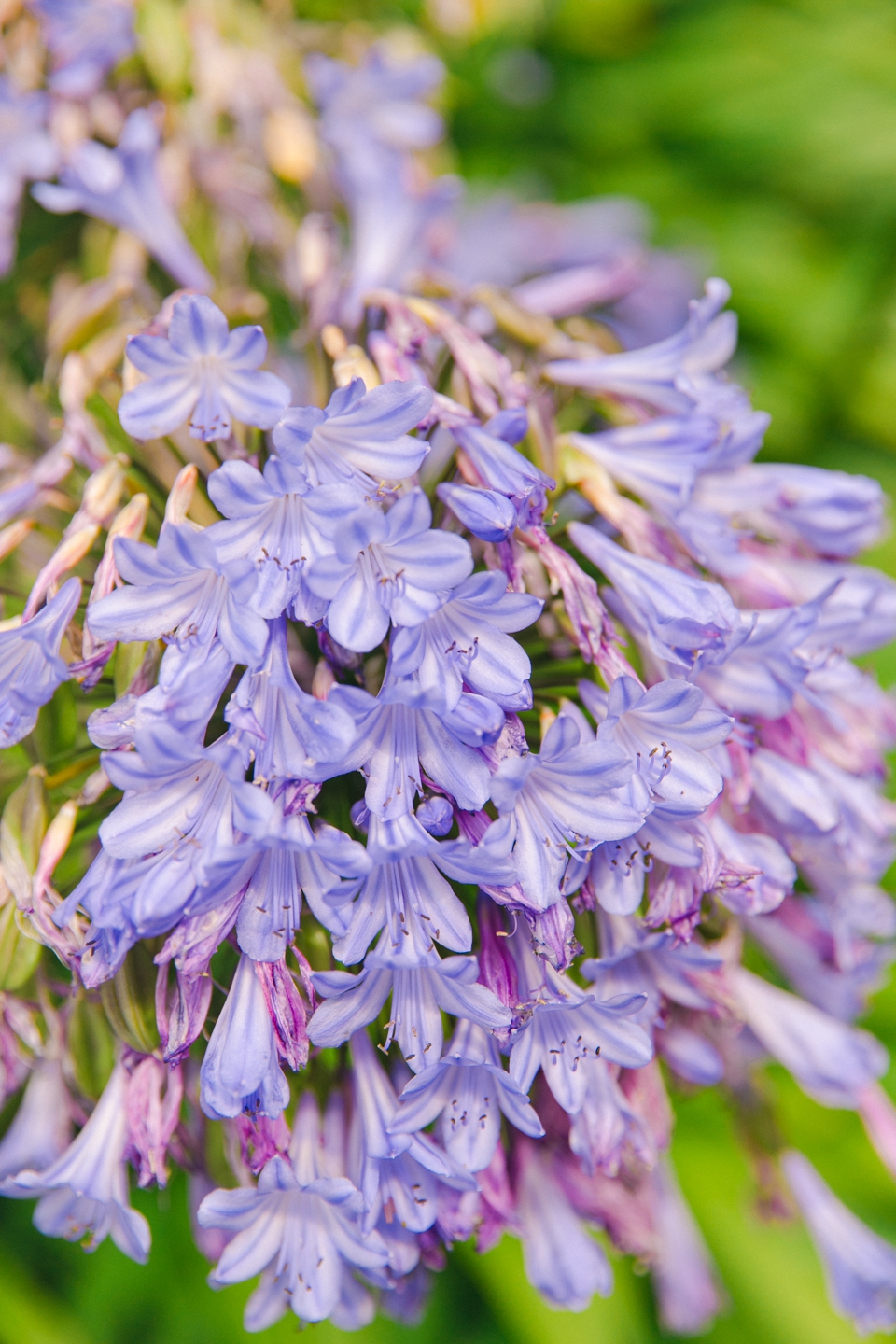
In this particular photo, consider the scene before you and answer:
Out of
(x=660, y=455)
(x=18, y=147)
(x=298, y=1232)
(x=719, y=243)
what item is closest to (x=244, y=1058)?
(x=298, y=1232)

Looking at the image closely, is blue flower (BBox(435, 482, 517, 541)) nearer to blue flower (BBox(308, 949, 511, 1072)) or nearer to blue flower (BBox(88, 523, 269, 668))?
blue flower (BBox(88, 523, 269, 668))

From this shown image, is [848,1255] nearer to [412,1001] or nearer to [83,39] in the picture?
[412,1001]

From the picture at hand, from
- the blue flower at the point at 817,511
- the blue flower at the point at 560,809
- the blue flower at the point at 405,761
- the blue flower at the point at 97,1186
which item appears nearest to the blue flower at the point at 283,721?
the blue flower at the point at 405,761

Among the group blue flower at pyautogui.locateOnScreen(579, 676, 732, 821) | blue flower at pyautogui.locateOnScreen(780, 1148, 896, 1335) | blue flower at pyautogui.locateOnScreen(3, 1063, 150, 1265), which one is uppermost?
blue flower at pyautogui.locateOnScreen(579, 676, 732, 821)

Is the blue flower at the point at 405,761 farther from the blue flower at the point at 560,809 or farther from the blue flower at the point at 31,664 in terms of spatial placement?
the blue flower at the point at 31,664

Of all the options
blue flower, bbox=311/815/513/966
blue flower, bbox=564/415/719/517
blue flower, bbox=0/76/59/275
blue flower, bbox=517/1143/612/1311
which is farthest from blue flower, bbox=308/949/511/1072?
blue flower, bbox=0/76/59/275

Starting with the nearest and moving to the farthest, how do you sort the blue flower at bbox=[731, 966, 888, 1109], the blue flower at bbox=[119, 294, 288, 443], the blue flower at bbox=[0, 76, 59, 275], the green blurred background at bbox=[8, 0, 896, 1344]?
the blue flower at bbox=[119, 294, 288, 443]
the blue flower at bbox=[731, 966, 888, 1109]
the blue flower at bbox=[0, 76, 59, 275]
the green blurred background at bbox=[8, 0, 896, 1344]

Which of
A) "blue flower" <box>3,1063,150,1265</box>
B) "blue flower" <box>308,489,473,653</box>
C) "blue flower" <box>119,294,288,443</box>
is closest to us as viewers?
"blue flower" <box>308,489,473,653</box>
